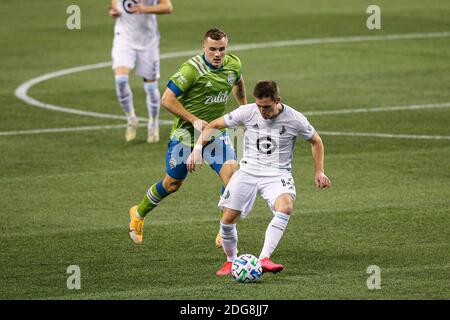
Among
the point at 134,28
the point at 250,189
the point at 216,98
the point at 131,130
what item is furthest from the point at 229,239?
the point at 134,28

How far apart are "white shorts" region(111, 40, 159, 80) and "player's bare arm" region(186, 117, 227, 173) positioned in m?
7.26

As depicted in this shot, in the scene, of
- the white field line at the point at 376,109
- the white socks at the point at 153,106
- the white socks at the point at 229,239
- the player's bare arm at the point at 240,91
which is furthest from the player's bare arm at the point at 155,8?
the white socks at the point at 229,239

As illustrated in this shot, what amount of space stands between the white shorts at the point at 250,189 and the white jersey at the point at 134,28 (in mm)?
7889

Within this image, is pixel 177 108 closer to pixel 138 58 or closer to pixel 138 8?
pixel 138 8

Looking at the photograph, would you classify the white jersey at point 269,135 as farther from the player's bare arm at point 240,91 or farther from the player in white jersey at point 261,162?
the player's bare arm at point 240,91

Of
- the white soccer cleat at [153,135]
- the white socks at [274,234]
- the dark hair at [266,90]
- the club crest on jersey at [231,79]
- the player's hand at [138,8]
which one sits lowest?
the white soccer cleat at [153,135]

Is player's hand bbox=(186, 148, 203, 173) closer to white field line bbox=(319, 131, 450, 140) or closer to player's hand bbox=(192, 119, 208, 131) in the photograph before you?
player's hand bbox=(192, 119, 208, 131)

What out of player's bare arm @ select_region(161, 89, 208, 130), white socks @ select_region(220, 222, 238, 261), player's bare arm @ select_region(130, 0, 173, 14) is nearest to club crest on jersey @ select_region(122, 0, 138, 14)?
player's bare arm @ select_region(130, 0, 173, 14)

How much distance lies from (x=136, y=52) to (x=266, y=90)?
8.32m

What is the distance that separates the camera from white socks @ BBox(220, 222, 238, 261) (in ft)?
38.4

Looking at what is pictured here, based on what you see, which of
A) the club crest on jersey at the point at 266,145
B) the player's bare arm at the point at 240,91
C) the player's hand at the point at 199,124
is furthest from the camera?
the player's bare arm at the point at 240,91

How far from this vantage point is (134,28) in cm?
1936

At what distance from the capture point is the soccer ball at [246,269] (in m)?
11.1

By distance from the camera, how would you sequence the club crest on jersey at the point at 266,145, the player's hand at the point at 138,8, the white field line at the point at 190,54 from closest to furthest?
1. the club crest on jersey at the point at 266,145
2. the player's hand at the point at 138,8
3. the white field line at the point at 190,54
